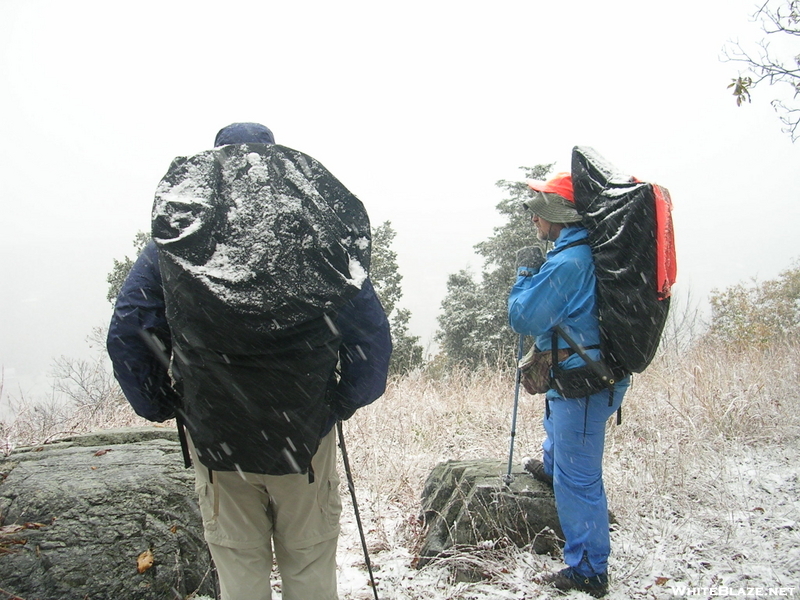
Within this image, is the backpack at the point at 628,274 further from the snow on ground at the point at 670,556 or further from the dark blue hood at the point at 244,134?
the dark blue hood at the point at 244,134

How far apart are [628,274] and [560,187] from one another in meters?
0.63

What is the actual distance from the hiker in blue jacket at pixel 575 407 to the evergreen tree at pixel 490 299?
46.5ft

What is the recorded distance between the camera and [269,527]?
1.90m

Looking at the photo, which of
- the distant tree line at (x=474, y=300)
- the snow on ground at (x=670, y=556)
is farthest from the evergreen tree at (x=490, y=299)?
the snow on ground at (x=670, y=556)

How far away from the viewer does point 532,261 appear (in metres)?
2.87

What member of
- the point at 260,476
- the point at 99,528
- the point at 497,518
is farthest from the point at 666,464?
the point at 99,528

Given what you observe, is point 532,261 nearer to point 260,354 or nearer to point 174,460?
point 260,354

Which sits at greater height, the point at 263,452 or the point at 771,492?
the point at 263,452

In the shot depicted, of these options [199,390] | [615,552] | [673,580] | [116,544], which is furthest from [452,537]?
[199,390]

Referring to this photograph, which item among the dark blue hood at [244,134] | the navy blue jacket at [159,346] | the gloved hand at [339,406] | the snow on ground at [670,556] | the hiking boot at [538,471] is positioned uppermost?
the dark blue hood at [244,134]

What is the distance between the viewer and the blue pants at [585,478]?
261 cm

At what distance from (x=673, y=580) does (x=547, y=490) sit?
77 centimetres

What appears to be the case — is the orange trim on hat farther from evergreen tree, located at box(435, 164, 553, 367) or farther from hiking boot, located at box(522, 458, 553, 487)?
evergreen tree, located at box(435, 164, 553, 367)

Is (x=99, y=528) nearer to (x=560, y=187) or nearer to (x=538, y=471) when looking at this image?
(x=538, y=471)
